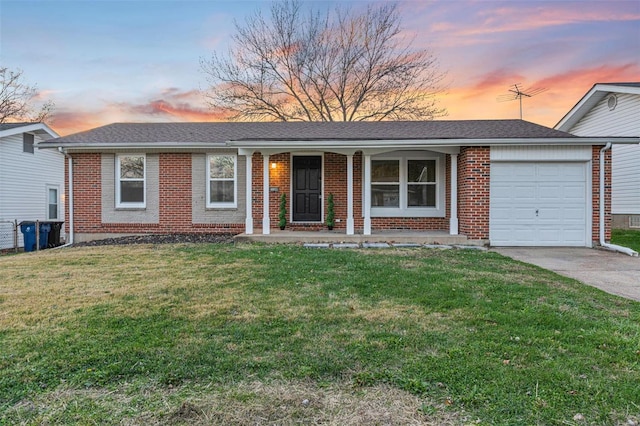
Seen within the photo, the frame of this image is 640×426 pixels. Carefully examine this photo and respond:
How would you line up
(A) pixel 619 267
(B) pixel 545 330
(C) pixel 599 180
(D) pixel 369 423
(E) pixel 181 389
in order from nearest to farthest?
(D) pixel 369 423 < (E) pixel 181 389 < (B) pixel 545 330 < (A) pixel 619 267 < (C) pixel 599 180

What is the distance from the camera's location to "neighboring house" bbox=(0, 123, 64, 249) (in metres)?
13.8

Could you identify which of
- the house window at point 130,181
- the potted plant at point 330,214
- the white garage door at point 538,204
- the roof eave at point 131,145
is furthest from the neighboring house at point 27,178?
the white garage door at point 538,204

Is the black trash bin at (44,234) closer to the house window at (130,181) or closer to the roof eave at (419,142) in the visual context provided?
the house window at (130,181)

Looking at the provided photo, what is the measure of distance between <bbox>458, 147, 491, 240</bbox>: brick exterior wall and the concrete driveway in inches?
27.8

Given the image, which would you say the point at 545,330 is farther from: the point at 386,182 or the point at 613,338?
the point at 386,182

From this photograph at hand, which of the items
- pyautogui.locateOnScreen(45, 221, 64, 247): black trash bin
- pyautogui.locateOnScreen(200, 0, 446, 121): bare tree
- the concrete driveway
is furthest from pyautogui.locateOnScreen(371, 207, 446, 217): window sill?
pyautogui.locateOnScreen(200, 0, 446, 121): bare tree

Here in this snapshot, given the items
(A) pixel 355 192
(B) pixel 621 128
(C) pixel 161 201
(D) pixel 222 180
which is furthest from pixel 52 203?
(B) pixel 621 128

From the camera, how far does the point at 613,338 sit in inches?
129

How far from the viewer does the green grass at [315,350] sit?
7.49ft

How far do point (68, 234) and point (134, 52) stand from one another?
6762 millimetres

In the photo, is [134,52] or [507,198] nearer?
[507,198]

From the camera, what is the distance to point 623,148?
45.1 feet

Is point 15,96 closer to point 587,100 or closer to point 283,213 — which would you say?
point 283,213

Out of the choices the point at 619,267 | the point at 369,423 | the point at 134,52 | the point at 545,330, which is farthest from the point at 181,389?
the point at 134,52
